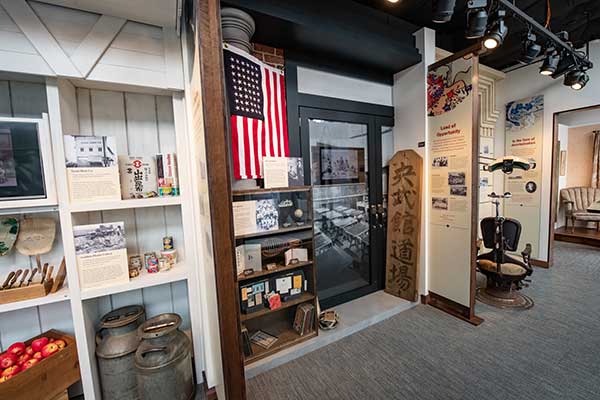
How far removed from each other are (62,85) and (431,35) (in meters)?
3.46

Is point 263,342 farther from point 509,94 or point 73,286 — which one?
point 509,94

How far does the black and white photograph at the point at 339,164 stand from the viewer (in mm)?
2770

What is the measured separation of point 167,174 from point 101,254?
0.64 m

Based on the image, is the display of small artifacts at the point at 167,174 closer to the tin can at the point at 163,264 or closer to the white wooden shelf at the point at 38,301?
the tin can at the point at 163,264

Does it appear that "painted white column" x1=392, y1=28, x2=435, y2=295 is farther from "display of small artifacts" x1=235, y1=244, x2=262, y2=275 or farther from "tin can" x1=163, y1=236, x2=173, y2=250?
"tin can" x1=163, y1=236, x2=173, y2=250

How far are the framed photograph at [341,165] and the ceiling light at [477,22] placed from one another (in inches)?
56.7

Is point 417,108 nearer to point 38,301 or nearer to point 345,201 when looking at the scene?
point 345,201

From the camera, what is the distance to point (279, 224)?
2305 millimetres

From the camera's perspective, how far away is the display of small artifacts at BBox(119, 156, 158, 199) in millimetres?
1668

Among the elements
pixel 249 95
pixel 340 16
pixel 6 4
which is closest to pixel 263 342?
pixel 249 95

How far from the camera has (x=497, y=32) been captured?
6.57ft

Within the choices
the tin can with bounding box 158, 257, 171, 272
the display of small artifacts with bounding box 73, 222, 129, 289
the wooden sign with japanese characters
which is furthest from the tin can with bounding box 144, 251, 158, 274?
the wooden sign with japanese characters

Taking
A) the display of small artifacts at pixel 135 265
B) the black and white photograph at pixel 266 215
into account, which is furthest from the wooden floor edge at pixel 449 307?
the display of small artifacts at pixel 135 265

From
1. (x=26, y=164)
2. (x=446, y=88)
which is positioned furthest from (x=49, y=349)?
(x=446, y=88)
